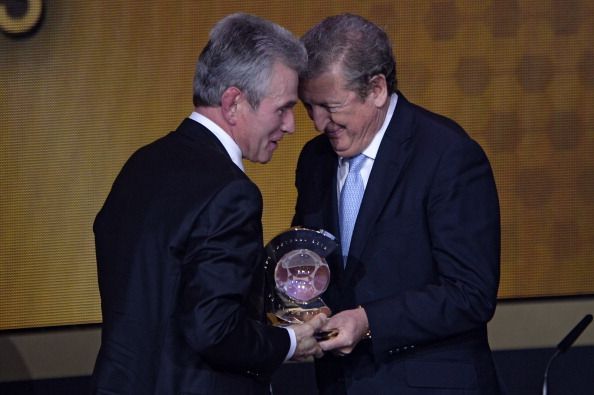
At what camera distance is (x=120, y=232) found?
1.96 m

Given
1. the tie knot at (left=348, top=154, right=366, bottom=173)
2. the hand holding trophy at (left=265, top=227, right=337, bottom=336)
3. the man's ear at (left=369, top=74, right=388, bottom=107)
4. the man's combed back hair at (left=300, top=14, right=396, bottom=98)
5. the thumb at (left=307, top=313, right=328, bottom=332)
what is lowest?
the thumb at (left=307, top=313, right=328, bottom=332)

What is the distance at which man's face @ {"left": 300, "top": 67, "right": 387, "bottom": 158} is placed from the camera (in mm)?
2242

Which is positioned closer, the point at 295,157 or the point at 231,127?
the point at 231,127

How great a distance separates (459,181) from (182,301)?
2.04 feet

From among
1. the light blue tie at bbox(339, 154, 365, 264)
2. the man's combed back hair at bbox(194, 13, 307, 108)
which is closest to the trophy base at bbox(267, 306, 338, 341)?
the light blue tie at bbox(339, 154, 365, 264)

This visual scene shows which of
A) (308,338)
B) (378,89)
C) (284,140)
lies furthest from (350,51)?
(284,140)

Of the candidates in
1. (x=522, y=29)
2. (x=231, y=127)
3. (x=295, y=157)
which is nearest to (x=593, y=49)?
(x=522, y=29)

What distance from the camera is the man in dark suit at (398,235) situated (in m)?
2.16

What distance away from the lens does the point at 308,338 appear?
6.85ft

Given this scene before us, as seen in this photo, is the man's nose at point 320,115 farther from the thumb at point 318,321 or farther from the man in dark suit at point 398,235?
the thumb at point 318,321

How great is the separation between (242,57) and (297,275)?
0.45 meters

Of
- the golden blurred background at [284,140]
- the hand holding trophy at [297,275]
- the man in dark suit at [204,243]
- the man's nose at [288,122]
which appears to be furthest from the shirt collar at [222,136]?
the golden blurred background at [284,140]

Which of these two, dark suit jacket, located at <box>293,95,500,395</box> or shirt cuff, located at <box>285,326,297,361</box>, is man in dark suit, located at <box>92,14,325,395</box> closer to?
shirt cuff, located at <box>285,326,297,361</box>

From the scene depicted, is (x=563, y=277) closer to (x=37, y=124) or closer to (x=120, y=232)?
(x=37, y=124)
